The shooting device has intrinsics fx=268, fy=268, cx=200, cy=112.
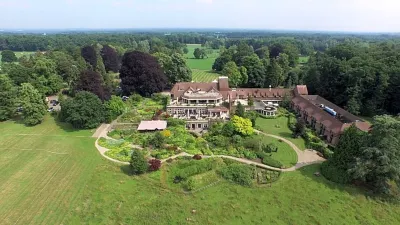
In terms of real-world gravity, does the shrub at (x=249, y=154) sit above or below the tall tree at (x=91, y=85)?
below

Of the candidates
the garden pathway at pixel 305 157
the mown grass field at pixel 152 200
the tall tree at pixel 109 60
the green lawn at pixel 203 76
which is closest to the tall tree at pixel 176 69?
the green lawn at pixel 203 76

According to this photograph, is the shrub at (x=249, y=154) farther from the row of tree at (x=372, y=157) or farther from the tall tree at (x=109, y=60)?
the tall tree at (x=109, y=60)

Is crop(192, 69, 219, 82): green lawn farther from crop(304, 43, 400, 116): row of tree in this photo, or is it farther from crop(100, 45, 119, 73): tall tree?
crop(304, 43, 400, 116): row of tree

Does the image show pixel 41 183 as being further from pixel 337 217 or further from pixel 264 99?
pixel 264 99

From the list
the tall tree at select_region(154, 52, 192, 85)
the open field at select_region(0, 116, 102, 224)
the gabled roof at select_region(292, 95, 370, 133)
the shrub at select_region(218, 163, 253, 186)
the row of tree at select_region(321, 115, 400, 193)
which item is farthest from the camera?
the tall tree at select_region(154, 52, 192, 85)

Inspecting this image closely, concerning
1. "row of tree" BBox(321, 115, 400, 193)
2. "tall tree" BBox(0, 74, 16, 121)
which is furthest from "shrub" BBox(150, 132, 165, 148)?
"tall tree" BBox(0, 74, 16, 121)
